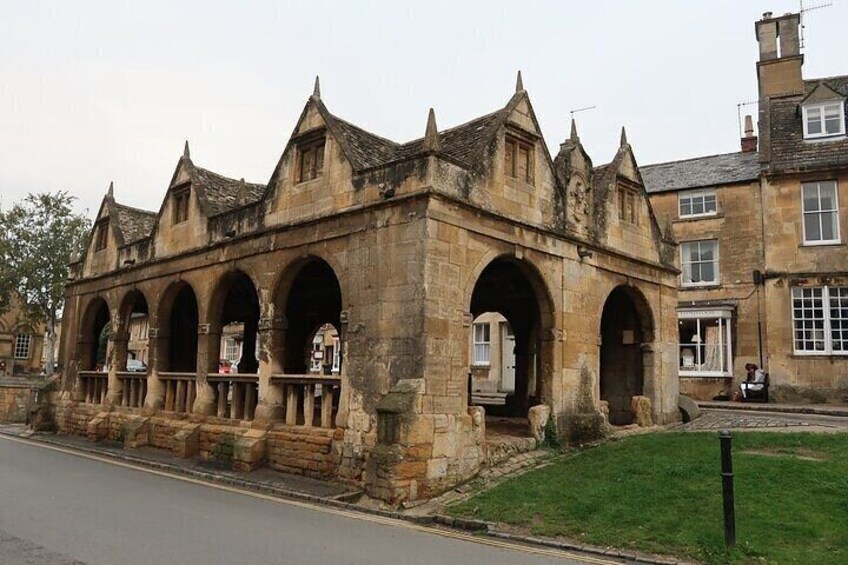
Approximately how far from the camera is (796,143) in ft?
84.8

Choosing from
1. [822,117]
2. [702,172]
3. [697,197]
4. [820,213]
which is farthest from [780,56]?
[820,213]

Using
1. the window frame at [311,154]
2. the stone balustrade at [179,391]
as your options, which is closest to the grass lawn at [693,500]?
the window frame at [311,154]

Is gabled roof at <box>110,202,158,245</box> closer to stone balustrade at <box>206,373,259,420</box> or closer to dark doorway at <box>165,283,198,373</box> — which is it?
dark doorway at <box>165,283,198,373</box>

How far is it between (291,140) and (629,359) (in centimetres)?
1018

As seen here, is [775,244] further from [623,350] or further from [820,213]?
[623,350]

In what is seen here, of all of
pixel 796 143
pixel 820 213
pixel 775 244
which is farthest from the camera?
pixel 796 143

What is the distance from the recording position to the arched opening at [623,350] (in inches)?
683

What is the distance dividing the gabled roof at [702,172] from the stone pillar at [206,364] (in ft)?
64.8

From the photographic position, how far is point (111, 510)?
9.52 m

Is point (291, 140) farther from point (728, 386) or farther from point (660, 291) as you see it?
point (728, 386)

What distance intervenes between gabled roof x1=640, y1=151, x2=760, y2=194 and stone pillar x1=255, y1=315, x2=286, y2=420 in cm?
1975

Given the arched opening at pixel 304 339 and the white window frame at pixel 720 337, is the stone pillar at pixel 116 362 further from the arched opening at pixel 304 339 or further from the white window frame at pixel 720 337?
the white window frame at pixel 720 337

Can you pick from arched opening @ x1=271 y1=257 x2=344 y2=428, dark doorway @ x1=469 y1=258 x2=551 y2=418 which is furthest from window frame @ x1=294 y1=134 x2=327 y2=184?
dark doorway @ x1=469 y1=258 x2=551 y2=418

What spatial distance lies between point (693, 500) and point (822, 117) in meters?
22.0
